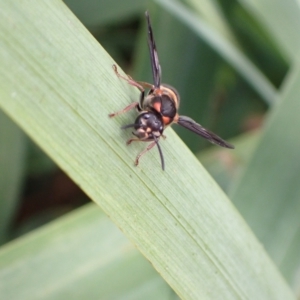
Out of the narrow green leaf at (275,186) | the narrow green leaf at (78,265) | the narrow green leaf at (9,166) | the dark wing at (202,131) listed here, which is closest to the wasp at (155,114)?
the dark wing at (202,131)

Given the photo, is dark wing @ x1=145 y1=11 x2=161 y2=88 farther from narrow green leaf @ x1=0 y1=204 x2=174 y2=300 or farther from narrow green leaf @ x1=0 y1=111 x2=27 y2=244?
narrow green leaf @ x1=0 y1=111 x2=27 y2=244

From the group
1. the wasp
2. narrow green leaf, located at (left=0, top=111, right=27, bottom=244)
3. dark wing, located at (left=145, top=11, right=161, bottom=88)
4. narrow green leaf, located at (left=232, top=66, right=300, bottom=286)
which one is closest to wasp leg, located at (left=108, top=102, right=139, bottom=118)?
the wasp

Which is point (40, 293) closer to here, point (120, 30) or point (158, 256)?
point (158, 256)

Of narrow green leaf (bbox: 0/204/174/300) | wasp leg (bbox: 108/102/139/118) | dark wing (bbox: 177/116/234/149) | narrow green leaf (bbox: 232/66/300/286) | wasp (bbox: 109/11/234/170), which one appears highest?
wasp leg (bbox: 108/102/139/118)

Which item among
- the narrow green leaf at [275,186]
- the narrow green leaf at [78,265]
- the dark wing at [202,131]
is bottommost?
the narrow green leaf at [275,186]

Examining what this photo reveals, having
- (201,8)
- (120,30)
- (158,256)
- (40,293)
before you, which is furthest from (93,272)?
(120,30)

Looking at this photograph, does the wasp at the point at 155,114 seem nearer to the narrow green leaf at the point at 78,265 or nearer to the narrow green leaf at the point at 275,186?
the narrow green leaf at the point at 275,186

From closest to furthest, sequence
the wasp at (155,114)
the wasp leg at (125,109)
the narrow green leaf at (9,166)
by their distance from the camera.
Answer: the wasp leg at (125,109) < the wasp at (155,114) < the narrow green leaf at (9,166)
